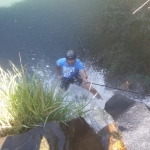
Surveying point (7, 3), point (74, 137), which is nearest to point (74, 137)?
point (74, 137)

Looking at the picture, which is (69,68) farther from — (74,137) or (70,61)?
(74,137)

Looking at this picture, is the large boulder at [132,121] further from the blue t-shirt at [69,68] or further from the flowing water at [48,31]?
the flowing water at [48,31]

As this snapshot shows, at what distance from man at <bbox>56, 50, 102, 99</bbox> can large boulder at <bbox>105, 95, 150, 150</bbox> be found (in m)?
1.94

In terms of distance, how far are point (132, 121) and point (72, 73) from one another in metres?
3.08

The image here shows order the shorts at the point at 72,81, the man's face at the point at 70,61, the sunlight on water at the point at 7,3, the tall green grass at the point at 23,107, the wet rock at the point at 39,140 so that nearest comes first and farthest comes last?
1. the wet rock at the point at 39,140
2. the tall green grass at the point at 23,107
3. the man's face at the point at 70,61
4. the shorts at the point at 72,81
5. the sunlight on water at the point at 7,3

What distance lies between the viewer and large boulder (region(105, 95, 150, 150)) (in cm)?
349

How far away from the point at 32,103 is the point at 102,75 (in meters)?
7.42

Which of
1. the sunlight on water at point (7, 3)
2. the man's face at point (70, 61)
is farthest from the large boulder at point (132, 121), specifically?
the sunlight on water at point (7, 3)

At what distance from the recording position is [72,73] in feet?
22.0

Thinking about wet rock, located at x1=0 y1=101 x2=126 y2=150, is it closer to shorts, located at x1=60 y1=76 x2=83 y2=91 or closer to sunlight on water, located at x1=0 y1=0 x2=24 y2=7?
shorts, located at x1=60 y1=76 x2=83 y2=91

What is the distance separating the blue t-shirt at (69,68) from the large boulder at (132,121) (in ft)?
7.06

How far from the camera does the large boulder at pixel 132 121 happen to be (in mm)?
3486

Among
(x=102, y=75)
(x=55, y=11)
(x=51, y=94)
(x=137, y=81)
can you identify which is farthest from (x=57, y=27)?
(x=51, y=94)

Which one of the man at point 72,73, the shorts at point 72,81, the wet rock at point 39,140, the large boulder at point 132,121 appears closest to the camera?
the wet rock at point 39,140
